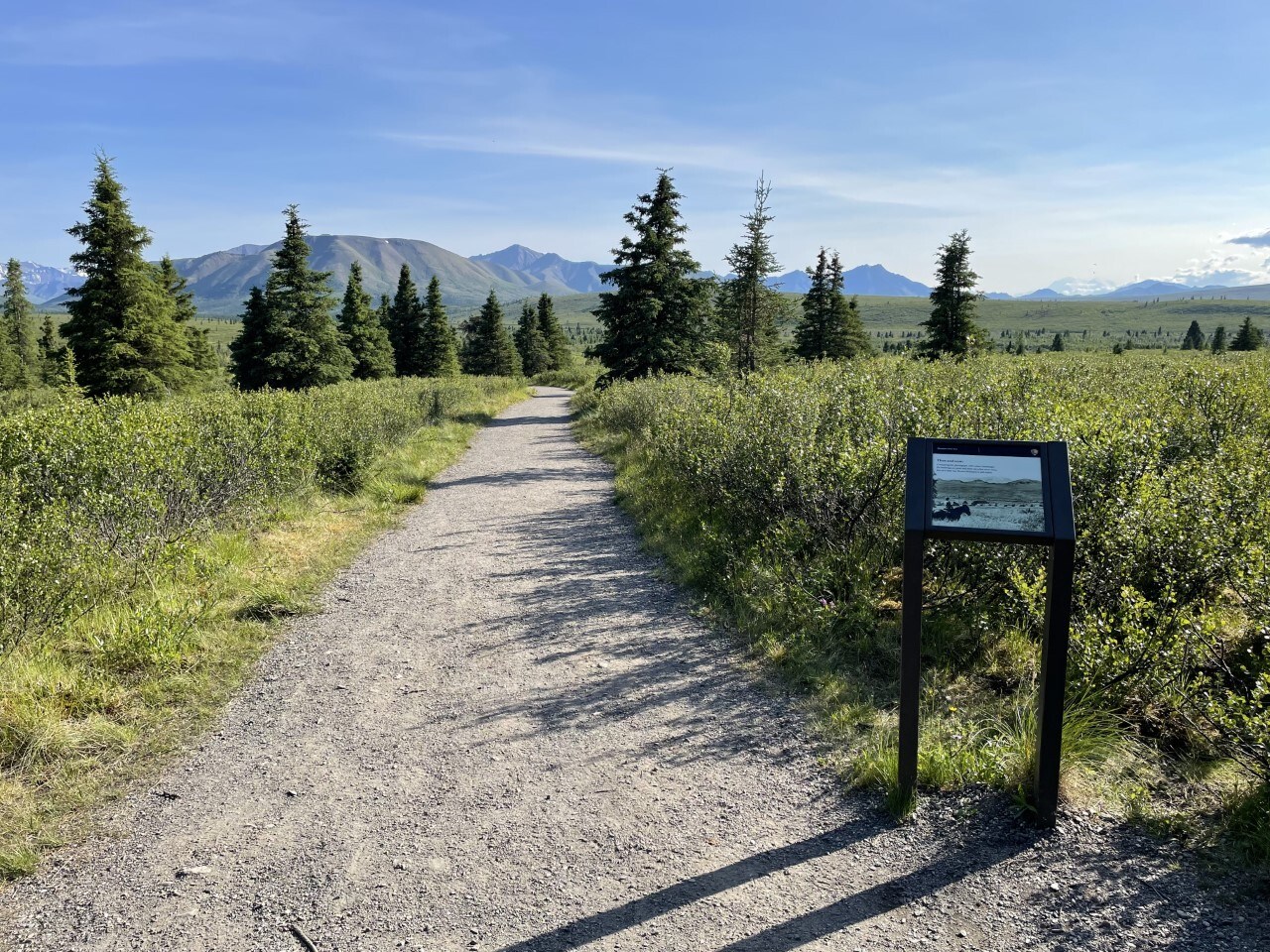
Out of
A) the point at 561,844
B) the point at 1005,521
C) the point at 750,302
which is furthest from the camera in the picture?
the point at 750,302

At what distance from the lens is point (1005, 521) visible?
9.73 feet

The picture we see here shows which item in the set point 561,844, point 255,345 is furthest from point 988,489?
point 255,345

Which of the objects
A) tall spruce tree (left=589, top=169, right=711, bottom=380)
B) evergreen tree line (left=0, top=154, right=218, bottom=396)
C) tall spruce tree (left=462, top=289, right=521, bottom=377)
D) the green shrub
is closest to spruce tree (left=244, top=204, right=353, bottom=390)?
evergreen tree line (left=0, top=154, right=218, bottom=396)

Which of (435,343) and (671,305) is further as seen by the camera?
(435,343)

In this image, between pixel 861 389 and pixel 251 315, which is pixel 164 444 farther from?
pixel 251 315

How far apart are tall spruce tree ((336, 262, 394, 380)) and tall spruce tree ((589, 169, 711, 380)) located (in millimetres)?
21310

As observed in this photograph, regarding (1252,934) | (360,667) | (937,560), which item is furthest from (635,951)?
(937,560)

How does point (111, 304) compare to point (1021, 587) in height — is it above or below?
above

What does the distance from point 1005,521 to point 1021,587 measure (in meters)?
1.02

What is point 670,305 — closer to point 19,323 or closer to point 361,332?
point 361,332

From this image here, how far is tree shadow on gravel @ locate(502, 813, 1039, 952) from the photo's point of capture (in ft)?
8.66

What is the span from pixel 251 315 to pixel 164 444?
36.2m

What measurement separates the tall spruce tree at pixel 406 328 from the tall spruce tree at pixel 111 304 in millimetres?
23257

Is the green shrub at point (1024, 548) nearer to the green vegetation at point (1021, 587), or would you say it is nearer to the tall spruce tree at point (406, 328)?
the green vegetation at point (1021, 587)
